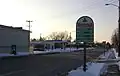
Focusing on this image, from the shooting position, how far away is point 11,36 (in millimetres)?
65812

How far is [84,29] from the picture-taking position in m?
20.7

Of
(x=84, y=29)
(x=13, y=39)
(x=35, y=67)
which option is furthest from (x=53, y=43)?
(x=84, y=29)

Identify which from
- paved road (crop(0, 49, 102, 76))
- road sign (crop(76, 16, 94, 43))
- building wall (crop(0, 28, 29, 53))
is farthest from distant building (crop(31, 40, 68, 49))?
road sign (crop(76, 16, 94, 43))

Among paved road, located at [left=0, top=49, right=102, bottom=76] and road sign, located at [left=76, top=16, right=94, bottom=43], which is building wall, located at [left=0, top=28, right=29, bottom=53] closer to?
paved road, located at [left=0, top=49, right=102, bottom=76]

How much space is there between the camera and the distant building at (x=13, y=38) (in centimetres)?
6188

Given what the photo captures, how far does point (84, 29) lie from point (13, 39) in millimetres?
47731

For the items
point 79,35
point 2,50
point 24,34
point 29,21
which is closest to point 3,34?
point 2,50

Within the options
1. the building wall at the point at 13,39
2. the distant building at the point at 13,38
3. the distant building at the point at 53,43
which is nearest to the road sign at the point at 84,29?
the distant building at the point at 13,38

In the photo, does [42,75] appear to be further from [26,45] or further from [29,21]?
[29,21]

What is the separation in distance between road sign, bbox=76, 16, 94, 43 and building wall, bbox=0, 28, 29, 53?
41.7m

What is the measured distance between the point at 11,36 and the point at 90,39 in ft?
154

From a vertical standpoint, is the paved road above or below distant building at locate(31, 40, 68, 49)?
below

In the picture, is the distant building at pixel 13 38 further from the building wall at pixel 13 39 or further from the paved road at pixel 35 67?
the paved road at pixel 35 67

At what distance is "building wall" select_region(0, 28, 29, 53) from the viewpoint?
6193cm
